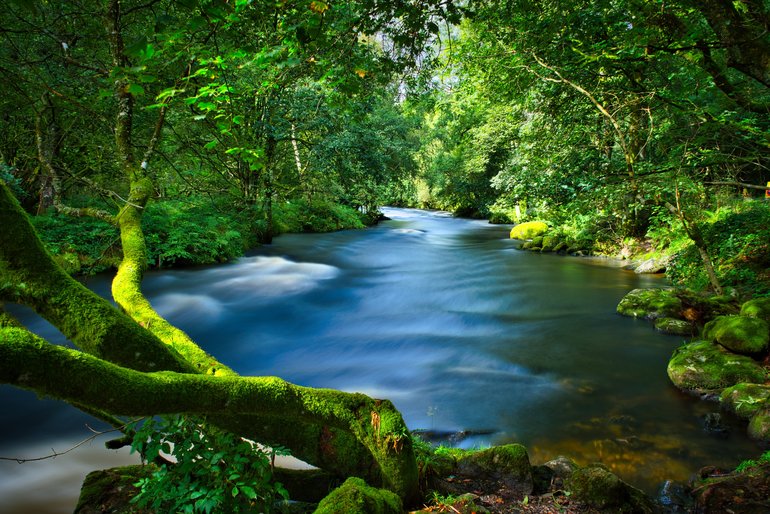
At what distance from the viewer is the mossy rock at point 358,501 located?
2139 millimetres

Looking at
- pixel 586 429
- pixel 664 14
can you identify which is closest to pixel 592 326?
pixel 586 429

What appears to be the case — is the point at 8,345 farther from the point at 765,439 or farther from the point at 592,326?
the point at 592,326

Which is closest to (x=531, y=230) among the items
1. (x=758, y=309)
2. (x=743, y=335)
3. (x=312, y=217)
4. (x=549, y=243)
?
(x=549, y=243)

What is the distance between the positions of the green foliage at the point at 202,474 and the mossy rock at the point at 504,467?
1935 millimetres

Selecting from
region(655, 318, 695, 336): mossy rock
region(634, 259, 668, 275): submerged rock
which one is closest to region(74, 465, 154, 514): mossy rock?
region(655, 318, 695, 336): mossy rock

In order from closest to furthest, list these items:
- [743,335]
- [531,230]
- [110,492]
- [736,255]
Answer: [110,492], [743,335], [736,255], [531,230]

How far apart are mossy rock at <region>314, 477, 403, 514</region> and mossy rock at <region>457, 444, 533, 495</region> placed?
54.0 inches

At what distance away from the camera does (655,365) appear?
7.06 meters

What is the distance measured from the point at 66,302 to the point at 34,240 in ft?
1.00

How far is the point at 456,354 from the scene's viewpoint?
813 centimetres

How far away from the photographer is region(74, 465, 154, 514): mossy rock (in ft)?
8.42

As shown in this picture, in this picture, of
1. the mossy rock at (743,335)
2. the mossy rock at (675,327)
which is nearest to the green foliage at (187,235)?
the mossy rock at (675,327)

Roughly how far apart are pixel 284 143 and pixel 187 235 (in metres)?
7.55

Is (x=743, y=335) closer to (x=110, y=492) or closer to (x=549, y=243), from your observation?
(x=110, y=492)
